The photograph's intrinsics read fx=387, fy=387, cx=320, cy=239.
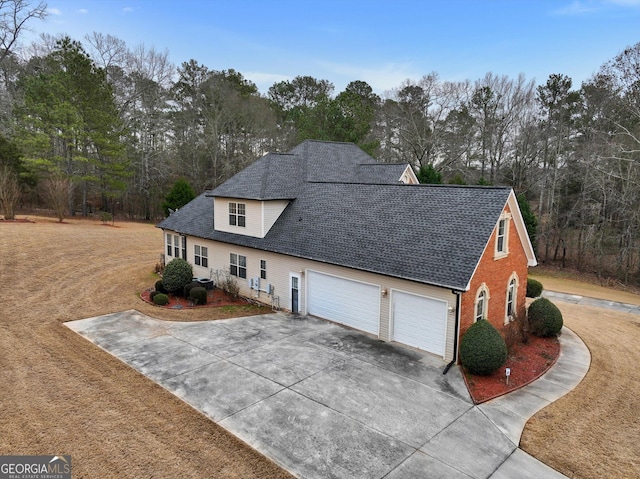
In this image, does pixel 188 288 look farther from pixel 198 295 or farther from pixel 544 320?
pixel 544 320

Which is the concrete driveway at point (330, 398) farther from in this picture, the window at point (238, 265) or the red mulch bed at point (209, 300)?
the window at point (238, 265)

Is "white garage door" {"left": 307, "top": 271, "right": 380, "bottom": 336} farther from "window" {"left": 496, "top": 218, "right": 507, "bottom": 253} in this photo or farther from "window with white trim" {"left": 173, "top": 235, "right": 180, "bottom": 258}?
"window with white trim" {"left": 173, "top": 235, "right": 180, "bottom": 258}

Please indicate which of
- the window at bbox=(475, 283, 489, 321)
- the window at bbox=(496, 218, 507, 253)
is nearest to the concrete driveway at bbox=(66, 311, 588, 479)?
the window at bbox=(475, 283, 489, 321)

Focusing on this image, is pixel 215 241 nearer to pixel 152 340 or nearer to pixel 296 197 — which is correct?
pixel 296 197

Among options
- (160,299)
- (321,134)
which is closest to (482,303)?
(160,299)

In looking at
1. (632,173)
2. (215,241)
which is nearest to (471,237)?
(215,241)
